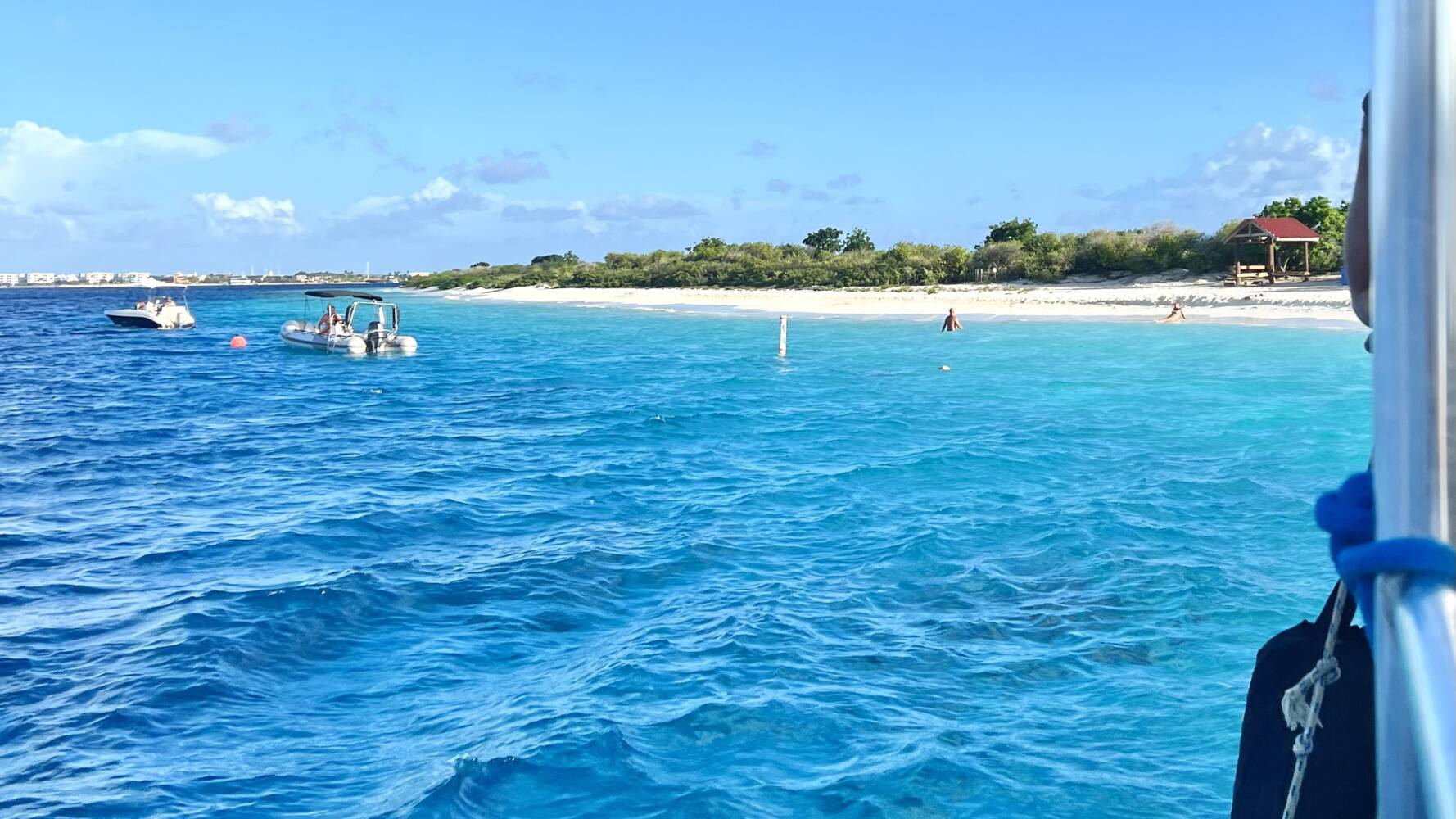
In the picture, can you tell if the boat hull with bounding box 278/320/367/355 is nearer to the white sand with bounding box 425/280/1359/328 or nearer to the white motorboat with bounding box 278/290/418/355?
the white motorboat with bounding box 278/290/418/355

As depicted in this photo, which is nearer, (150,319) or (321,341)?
(321,341)

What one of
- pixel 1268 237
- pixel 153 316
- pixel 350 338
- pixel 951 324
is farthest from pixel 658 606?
pixel 153 316

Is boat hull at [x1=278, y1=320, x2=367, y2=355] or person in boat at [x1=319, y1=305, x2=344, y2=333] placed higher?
person in boat at [x1=319, y1=305, x2=344, y2=333]

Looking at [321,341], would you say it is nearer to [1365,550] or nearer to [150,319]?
[150,319]

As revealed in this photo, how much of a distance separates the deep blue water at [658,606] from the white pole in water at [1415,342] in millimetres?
5914

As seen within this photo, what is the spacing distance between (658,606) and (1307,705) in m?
8.98

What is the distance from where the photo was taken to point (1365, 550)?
0.99m

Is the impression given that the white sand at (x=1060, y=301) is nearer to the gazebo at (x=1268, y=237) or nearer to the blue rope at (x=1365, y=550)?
the gazebo at (x=1268, y=237)

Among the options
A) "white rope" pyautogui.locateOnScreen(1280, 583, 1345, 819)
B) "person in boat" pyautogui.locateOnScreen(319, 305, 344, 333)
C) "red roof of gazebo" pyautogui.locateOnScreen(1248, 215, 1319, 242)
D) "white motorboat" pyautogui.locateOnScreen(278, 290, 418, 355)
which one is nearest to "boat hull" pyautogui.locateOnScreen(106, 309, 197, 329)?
"white motorboat" pyautogui.locateOnScreen(278, 290, 418, 355)

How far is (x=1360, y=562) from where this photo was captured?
3.28 feet

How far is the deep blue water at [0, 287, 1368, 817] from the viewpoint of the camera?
6.97m

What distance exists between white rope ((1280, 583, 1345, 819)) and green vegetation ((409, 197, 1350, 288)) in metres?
35.9

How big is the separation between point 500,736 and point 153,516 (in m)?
8.98

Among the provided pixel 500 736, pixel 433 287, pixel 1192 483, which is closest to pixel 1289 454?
pixel 1192 483
